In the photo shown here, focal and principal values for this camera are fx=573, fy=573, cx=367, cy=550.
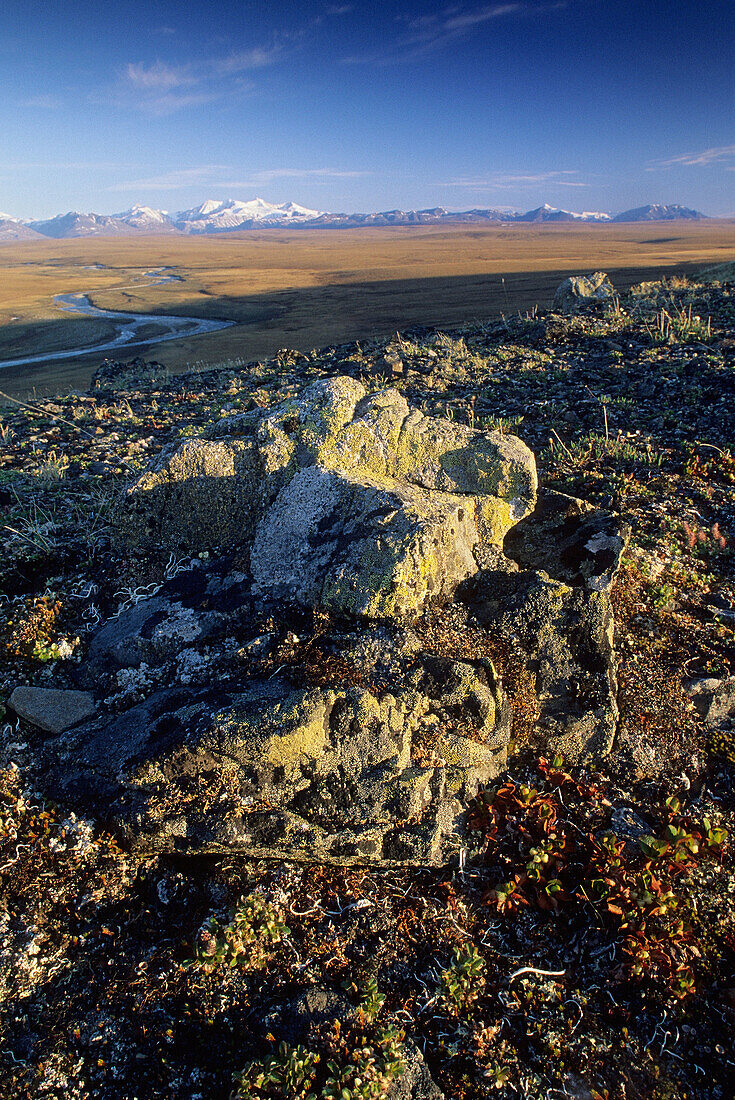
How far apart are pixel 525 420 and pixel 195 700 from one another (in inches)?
316

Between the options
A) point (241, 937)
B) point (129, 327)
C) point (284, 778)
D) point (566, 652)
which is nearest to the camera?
point (241, 937)

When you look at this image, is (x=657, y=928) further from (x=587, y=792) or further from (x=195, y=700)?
(x=195, y=700)

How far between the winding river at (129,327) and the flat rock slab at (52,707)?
1169 inches

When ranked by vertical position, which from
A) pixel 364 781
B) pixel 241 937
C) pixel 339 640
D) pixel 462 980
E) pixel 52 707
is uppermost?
pixel 339 640

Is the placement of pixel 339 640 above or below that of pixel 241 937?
above

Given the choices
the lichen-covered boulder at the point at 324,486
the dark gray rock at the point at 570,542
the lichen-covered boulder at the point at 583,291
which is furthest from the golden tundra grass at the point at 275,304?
the dark gray rock at the point at 570,542

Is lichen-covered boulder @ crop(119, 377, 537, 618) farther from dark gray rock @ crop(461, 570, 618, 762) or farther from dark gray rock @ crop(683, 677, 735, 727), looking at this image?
dark gray rock @ crop(683, 677, 735, 727)

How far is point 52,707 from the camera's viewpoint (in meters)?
4.22

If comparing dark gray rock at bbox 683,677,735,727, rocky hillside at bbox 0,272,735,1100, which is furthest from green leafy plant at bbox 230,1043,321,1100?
dark gray rock at bbox 683,677,735,727

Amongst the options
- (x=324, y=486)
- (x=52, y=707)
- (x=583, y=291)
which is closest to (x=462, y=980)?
(x=52, y=707)

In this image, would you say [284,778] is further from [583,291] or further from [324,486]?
[583,291]

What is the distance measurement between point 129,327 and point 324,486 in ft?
128

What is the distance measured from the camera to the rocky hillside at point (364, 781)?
304cm

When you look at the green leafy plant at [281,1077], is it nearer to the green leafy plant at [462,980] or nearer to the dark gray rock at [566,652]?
the green leafy plant at [462,980]
